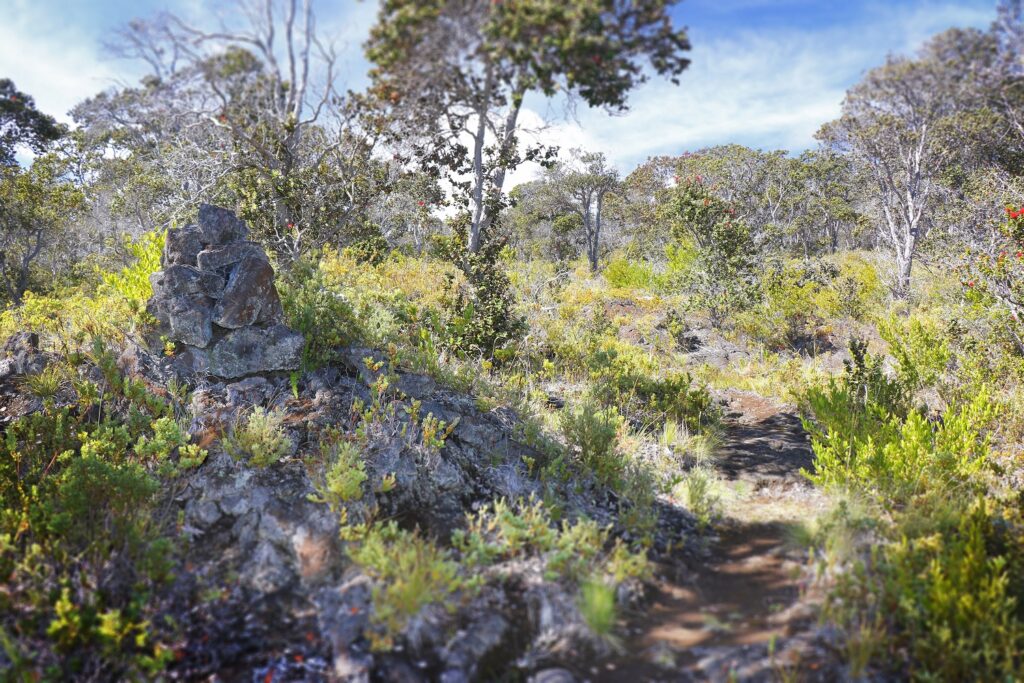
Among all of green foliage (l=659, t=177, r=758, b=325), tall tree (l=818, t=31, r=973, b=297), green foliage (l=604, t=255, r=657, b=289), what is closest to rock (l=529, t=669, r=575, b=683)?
tall tree (l=818, t=31, r=973, b=297)

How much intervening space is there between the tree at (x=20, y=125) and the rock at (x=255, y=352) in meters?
13.0

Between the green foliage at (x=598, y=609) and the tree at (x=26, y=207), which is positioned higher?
the tree at (x=26, y=207)

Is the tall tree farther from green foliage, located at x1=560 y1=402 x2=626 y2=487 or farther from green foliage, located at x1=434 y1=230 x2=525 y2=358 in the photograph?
green foliage, located at x1=434 y1=230 x2=525 y2=358

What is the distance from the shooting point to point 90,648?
9.41 feet

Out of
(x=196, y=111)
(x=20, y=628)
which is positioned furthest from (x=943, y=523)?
(x=196, y=111)

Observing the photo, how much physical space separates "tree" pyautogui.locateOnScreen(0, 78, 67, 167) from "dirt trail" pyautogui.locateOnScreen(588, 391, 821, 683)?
17.7 metres

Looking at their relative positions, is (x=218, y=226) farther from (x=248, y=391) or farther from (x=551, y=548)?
(x=551, y=548)

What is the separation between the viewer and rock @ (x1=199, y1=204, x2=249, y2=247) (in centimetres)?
564

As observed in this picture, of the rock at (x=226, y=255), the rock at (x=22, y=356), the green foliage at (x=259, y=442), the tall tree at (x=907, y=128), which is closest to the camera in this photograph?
the green foliage at (x=259, y=442)

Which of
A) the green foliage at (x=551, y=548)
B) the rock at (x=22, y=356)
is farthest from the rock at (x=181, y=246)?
the green foliage at (x=551, y=548)

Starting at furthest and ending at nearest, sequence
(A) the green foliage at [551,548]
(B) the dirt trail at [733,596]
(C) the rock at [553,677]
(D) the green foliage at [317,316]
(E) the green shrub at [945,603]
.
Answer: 1. (D) the green foliage at [317,316]
2. (A) the green foliage at [551,548]
3. (B) the dirt trail at [733,596]
4. (C) the rock at [553,677]
5. (E) the green shrub at [945,603]

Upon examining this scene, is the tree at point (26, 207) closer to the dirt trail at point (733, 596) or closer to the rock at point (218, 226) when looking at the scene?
the rock at point (218, 226)

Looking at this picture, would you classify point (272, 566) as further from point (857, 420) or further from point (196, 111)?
point (857, 420)

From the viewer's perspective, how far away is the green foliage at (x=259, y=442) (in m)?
4.45
